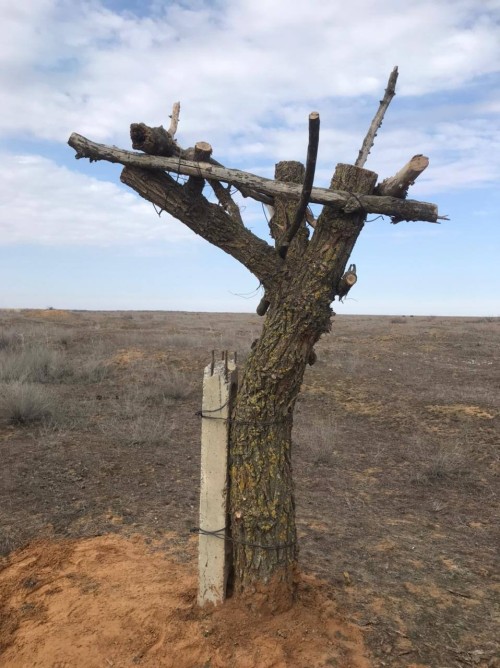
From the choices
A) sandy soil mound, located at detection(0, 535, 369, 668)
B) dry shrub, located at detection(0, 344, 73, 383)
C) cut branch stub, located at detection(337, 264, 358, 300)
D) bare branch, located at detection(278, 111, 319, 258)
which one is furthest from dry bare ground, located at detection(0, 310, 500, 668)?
bare branch, located at detection(278, 111, 319, 258)

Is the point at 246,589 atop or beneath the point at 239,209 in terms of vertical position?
beneath

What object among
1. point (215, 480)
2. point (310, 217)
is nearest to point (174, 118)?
point (310, 217)

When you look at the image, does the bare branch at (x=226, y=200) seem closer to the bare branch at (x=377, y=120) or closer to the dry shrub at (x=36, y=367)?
the bare branch at (x=377, y=120)

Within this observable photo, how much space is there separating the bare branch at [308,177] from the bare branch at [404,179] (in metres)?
0.50

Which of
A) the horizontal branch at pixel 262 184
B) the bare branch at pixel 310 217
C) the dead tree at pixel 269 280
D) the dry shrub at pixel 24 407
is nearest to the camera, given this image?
the horizontal branch at pixel 262 184

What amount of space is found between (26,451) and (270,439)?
4531 mm

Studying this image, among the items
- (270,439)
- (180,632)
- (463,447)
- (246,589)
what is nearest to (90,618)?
(180,632)

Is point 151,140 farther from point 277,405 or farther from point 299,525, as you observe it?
point 299,525

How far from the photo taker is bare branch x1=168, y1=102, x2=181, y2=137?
3.55 m

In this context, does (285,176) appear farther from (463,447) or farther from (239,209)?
(463,447)

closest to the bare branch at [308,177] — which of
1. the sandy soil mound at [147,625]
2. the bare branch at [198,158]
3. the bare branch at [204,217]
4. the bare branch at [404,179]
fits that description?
the bare branch at [204,217]

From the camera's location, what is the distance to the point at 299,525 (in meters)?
4.94

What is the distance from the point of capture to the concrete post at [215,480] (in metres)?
3.28

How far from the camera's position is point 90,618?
132 inches
